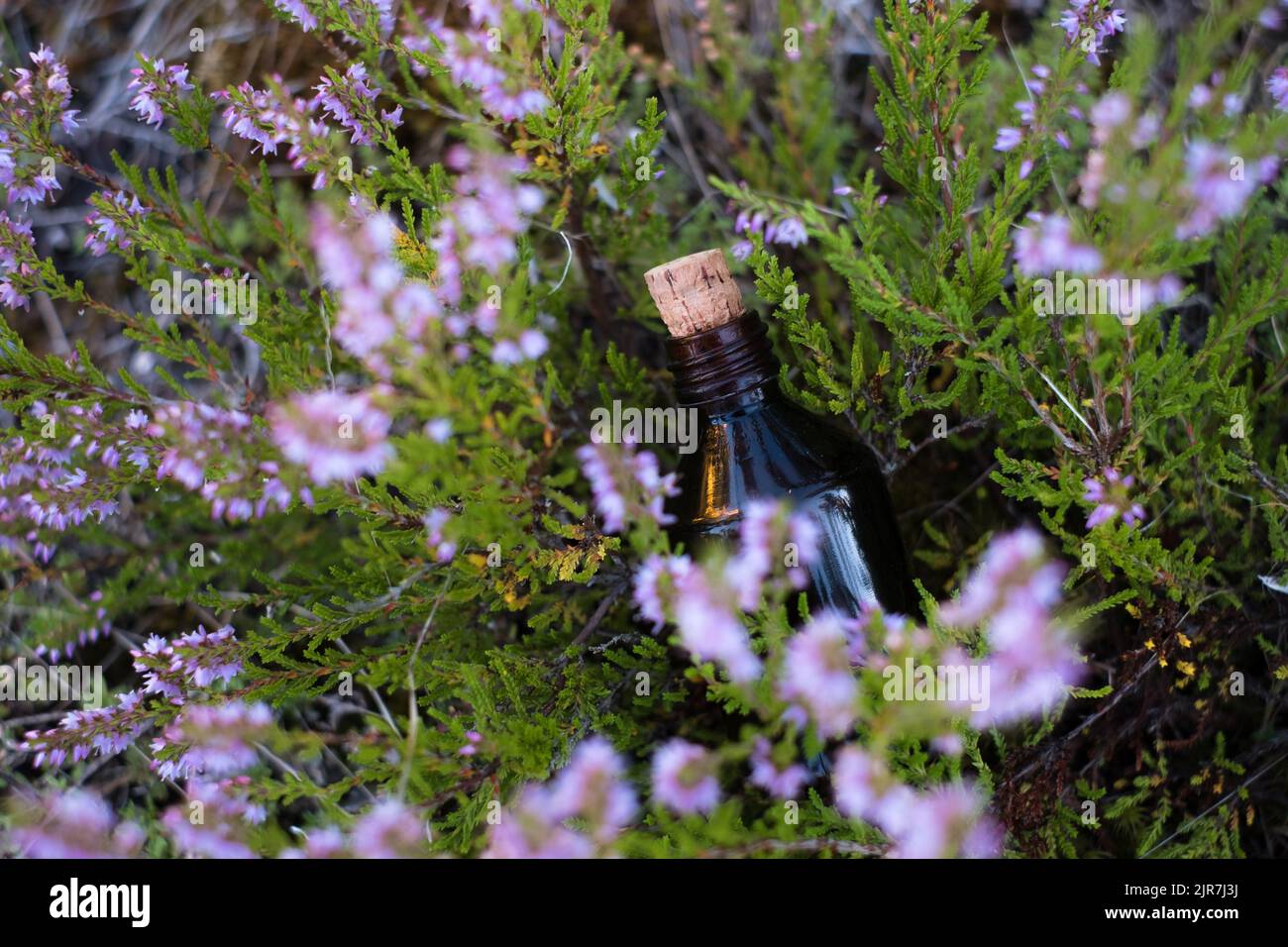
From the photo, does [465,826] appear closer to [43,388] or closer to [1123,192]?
[43,388]

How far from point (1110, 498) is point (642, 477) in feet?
2.14

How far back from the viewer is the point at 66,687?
2.04 meters

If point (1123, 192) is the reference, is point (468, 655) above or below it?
below

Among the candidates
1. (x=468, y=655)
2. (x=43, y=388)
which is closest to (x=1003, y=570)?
(x=468, y=655)

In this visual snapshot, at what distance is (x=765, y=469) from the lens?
1415 mm

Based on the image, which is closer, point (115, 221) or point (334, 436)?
point (334, 436)

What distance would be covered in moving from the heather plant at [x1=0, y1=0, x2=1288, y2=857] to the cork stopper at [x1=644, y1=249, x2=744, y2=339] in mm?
83

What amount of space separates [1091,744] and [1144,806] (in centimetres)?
16

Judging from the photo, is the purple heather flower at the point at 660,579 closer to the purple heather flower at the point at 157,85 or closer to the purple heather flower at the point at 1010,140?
the purple heather flower at the point at 1010,140

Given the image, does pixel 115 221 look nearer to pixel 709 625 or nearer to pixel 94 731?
pixel 94 731

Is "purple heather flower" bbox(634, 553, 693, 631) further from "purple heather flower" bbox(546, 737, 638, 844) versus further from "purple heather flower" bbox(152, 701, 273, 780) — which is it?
"purple heather flower" bbox(152, 701, 273, 780)

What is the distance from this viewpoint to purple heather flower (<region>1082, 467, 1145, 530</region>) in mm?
1234

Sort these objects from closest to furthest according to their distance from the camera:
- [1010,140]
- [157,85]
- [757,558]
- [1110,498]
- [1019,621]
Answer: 1. [1019,621]
2. [757,558]
3. [1110,498]
4. [1010,140]
5. [157,85]

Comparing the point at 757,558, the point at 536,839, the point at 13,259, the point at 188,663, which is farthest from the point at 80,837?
the point at 13,259
